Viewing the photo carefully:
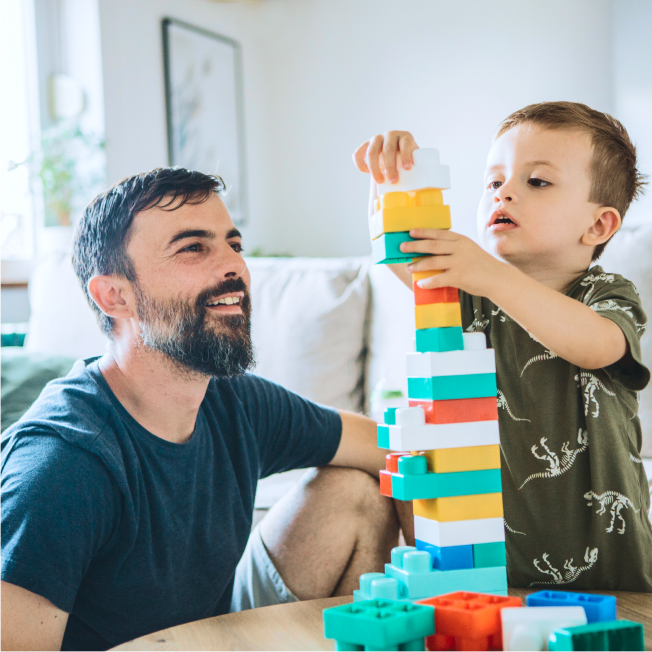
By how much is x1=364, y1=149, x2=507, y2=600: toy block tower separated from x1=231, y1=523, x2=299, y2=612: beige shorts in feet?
1.83

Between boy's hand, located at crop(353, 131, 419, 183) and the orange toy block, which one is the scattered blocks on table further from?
the orange toy block

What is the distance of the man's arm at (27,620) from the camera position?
0.81m

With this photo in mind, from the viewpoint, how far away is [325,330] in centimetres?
200

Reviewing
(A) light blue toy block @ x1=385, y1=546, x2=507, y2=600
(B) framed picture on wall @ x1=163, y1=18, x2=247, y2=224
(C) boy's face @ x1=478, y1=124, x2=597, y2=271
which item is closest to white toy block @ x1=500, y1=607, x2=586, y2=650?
(A) light blue toy block @ x1=385, y1=546, x2=507, y2=600

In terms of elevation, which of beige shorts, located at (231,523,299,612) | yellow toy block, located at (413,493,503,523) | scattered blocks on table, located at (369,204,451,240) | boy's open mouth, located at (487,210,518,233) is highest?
boy's open mouth, located at (487,210,518,233)

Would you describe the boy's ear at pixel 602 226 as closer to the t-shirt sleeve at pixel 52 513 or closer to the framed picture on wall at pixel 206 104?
the t-shirt sleeve at pixel 52 513

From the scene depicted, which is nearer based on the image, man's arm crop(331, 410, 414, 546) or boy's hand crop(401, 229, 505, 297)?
boy's hand crop(401, 229, 505, 297)

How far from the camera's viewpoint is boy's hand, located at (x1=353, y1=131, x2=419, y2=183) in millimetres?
839

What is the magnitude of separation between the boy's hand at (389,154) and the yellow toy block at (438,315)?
0.17m

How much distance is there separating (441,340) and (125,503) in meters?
0.53

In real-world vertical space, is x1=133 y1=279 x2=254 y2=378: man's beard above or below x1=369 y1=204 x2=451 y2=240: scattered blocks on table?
below

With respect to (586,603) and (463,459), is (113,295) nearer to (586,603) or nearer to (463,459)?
(463,459)

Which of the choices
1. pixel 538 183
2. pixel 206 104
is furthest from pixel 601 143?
pixel 206 104

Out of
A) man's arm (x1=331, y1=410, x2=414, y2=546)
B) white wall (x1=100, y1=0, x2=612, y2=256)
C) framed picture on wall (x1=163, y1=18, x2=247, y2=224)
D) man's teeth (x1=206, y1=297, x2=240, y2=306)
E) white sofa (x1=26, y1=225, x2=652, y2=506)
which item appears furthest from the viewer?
framed picture on wall (x1=163, y1=18, x2=247, y2=224)
